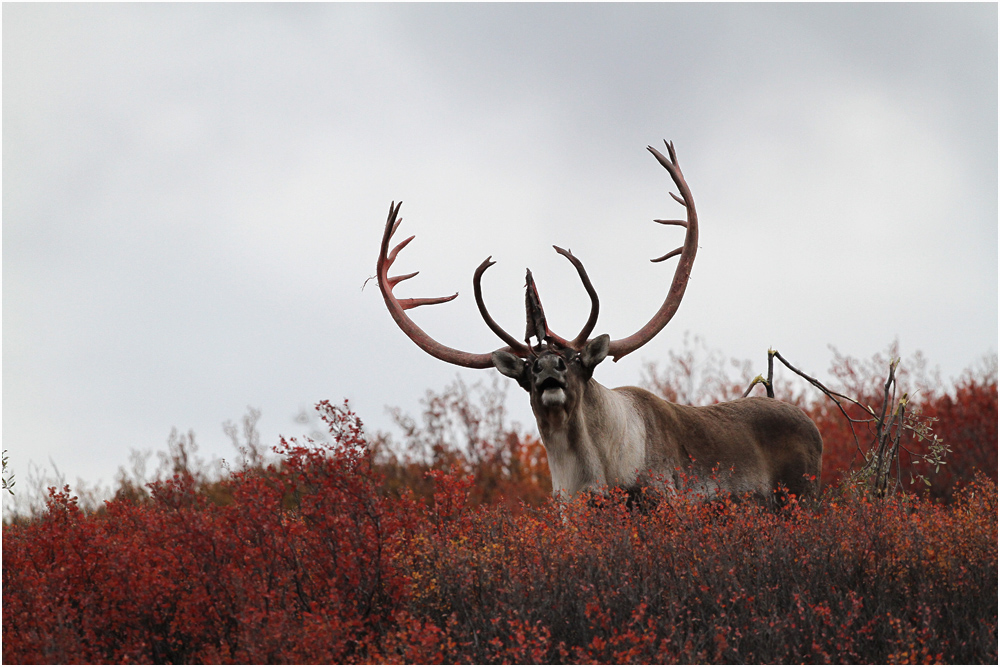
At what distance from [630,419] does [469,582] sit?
2.39 m

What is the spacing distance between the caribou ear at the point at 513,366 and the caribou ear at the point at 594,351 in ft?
1.45

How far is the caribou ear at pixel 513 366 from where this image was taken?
6234mm

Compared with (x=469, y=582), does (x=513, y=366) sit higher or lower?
higher

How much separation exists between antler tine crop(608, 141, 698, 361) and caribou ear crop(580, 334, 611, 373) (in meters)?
0.26

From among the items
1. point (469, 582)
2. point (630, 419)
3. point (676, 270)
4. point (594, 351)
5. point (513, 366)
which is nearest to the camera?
point (469, 582)

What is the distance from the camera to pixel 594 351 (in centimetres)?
640

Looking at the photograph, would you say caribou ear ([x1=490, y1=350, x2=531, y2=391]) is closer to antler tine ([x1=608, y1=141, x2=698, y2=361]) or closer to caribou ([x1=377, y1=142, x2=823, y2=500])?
caribou ([x1=377, y1=142, x2=823, y2=500])

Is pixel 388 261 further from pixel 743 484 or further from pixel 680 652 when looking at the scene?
pixel 680 652

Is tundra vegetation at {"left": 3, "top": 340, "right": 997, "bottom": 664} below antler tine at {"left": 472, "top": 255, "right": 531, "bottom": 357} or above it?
below

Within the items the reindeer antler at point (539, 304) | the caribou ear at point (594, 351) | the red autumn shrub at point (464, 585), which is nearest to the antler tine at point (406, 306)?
the reindeer antler at point (539, 304)

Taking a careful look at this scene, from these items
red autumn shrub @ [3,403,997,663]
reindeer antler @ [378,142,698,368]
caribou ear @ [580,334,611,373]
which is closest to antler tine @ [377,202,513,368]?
reindeer antler @ [378,142,698,368]

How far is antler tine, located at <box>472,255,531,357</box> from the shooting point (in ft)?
21.1

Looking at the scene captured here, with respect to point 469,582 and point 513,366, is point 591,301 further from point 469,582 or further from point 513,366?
point 469,582

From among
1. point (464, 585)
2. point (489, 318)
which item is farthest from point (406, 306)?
point (464, 585)
